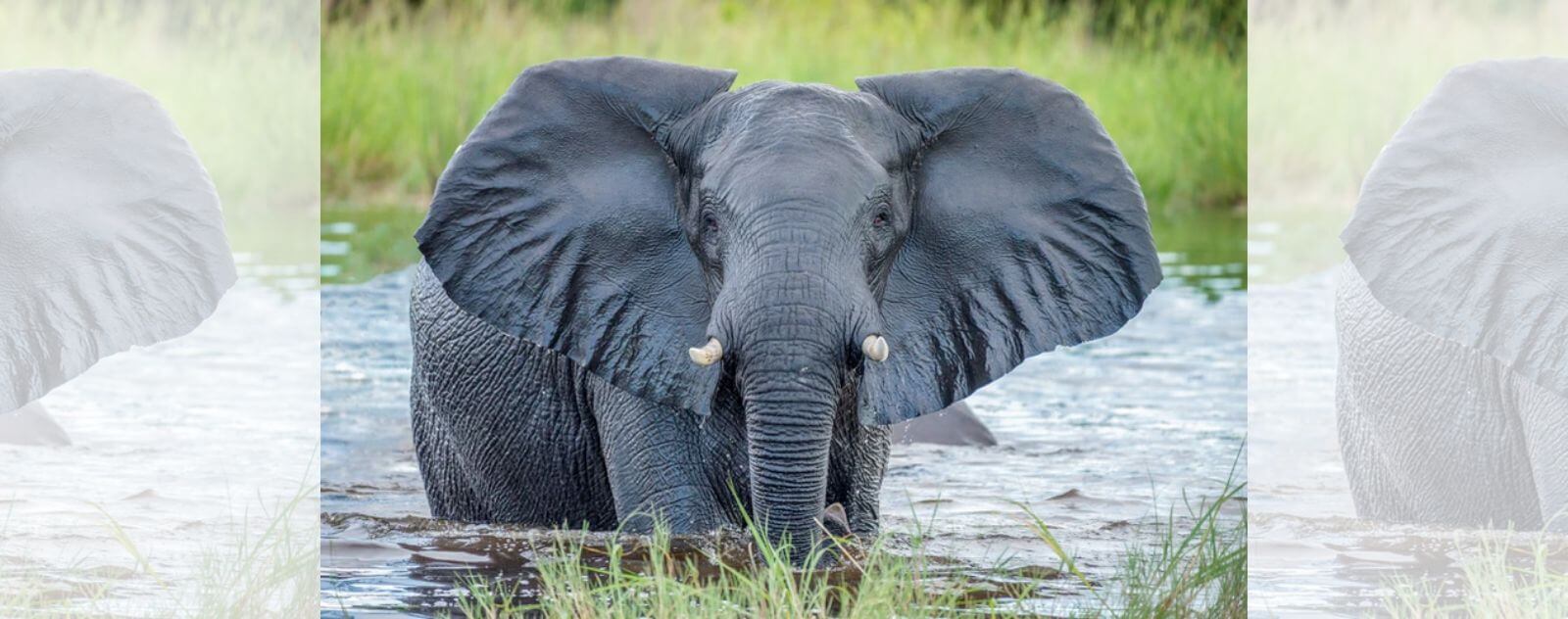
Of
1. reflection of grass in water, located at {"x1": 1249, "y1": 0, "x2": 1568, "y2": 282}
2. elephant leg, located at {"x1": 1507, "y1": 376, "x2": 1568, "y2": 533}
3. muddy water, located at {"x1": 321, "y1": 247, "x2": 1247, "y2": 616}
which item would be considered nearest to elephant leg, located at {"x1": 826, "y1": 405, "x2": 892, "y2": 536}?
muddy water, located at {"x1": 321, "y1": 247, "x2": 1247, "y2": 616}

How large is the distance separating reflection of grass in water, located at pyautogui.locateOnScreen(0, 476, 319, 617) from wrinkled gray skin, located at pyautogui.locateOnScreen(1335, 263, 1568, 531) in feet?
9.82

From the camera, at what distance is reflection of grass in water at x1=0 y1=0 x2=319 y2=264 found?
18.0ft

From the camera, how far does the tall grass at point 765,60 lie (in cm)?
1559

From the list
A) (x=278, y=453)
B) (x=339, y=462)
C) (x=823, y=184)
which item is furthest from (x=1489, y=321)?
(x=339, y=462)

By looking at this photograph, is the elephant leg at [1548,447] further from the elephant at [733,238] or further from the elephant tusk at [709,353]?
the elephant tusk at [709,353]

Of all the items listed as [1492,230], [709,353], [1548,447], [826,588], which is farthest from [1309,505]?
[709,353]

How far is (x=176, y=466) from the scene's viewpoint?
19.5 ft

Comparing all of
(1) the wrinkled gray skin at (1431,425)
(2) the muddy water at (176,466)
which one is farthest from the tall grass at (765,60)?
(2) the muddy water at (176,466)

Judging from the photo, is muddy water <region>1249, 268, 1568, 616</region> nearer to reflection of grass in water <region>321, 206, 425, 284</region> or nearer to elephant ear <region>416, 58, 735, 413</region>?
elephant ear <region>416, 58, 735, 413</region>

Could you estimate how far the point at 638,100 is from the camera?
5703 millimetres

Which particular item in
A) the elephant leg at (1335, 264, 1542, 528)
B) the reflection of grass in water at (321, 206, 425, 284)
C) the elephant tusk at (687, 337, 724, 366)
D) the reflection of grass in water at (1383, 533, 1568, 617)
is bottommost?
the reflection of grass in water at (321, 206, 425, 284)

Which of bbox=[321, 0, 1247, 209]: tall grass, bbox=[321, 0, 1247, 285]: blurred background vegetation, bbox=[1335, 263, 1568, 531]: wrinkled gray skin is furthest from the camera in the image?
bbox=[321, 0, 1247, 209]: tall grass

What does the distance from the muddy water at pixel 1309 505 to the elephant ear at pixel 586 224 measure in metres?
1.31

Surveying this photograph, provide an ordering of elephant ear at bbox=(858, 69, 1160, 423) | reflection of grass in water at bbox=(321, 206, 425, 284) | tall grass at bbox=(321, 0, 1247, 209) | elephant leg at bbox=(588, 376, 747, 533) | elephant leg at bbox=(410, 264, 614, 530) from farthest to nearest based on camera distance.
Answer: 1. tall grass at bbox=(321, 0, 1247, 209)
2. reflection of grass in water at bbox=(321, 206, 425, 284)
3. elephant leg at bbox=(410, 264, 614, 530)
4. elephant leg at bbox=(588, 376, 747, 533)
5. elephant ear at bbox=(858, 69, 1160, 423)
